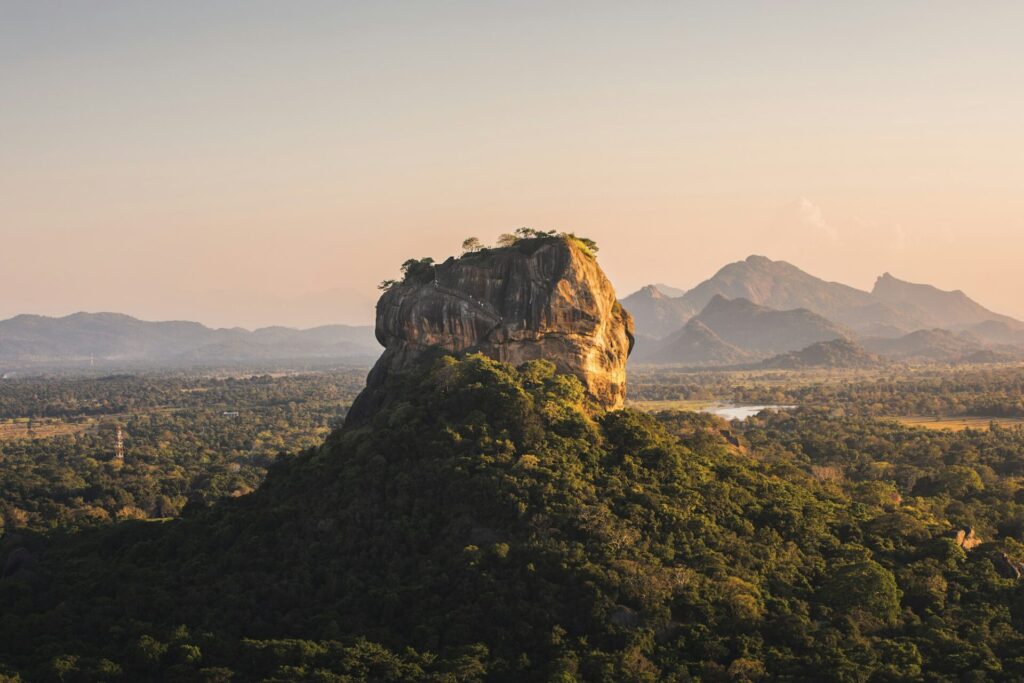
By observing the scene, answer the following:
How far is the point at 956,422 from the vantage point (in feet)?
385

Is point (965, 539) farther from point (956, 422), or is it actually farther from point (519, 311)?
point (956, 422)

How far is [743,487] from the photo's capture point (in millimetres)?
47188

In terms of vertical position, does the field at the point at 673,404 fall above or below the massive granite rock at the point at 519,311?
below

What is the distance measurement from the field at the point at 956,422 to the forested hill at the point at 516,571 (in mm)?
60525

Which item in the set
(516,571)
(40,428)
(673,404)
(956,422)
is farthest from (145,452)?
(956,422)

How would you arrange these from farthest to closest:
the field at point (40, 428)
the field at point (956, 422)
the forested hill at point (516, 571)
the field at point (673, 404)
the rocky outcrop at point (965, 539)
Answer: the field at point (673, 404)
the field at point (40, 428)
the field at point (956, 422)
the rocky outcrop at point (965, 539)
the forested hill at point (516, 571)

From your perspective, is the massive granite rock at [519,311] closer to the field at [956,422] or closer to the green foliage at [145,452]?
the green foliage at [145,452]

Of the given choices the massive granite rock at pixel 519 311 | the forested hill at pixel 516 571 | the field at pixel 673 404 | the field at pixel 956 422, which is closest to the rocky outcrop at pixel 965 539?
the forested hill at pixel 516 571

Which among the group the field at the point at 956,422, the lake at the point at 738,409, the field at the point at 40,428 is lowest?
the field at the point at 40,428

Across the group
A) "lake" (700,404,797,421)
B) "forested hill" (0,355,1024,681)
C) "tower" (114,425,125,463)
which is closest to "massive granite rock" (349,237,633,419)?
"forested hill" (0,355,1024,681)

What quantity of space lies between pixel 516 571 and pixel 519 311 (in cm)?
2078

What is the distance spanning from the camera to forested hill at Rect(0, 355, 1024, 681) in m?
34.7

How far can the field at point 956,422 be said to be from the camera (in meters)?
109

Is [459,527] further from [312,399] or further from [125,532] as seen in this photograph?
[312,399]
